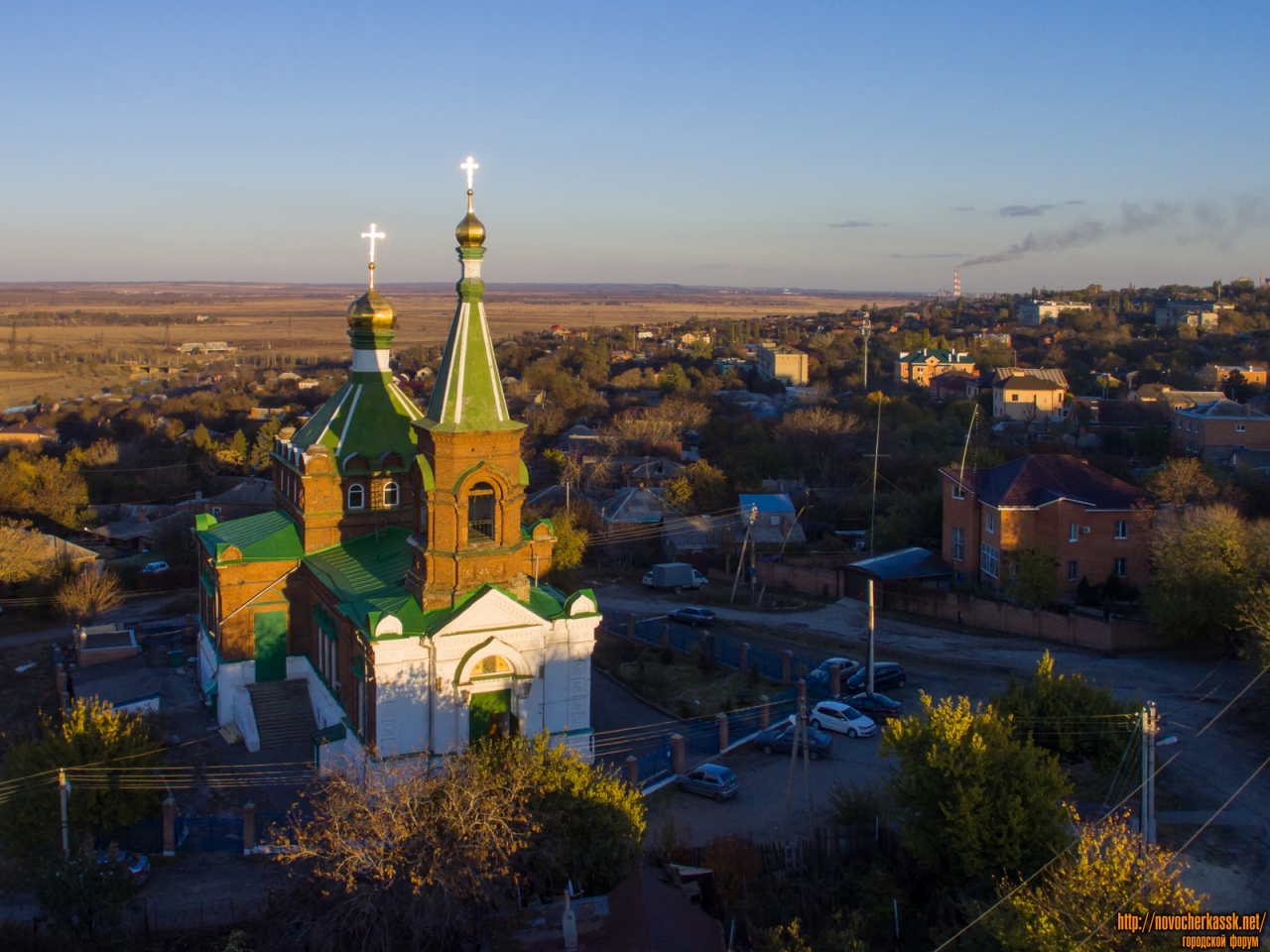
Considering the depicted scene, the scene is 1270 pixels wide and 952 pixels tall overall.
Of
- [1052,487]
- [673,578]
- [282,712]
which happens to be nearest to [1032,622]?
[1052,487]

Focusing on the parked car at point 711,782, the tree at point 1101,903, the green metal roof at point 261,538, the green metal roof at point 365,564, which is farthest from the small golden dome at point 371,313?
the tree at point 1101,903

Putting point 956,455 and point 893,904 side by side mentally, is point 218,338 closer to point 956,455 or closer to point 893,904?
point 956,455

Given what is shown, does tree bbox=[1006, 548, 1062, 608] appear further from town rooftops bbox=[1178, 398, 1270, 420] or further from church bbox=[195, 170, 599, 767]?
town rooftops bbox=[1178, 398, 1270, 420]

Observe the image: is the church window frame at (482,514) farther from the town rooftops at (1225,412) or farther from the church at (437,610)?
the town rooftops at (1225,412)

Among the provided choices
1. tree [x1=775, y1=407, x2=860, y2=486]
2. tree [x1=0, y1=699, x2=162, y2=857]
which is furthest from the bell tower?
tree [x1=775, y1=407, x2=860, y2=486]

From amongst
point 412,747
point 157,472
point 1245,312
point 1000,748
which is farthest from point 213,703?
point 1245,312

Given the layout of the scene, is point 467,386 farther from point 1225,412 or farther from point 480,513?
point 1225,412

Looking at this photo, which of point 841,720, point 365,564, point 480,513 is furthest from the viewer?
point 841,720
